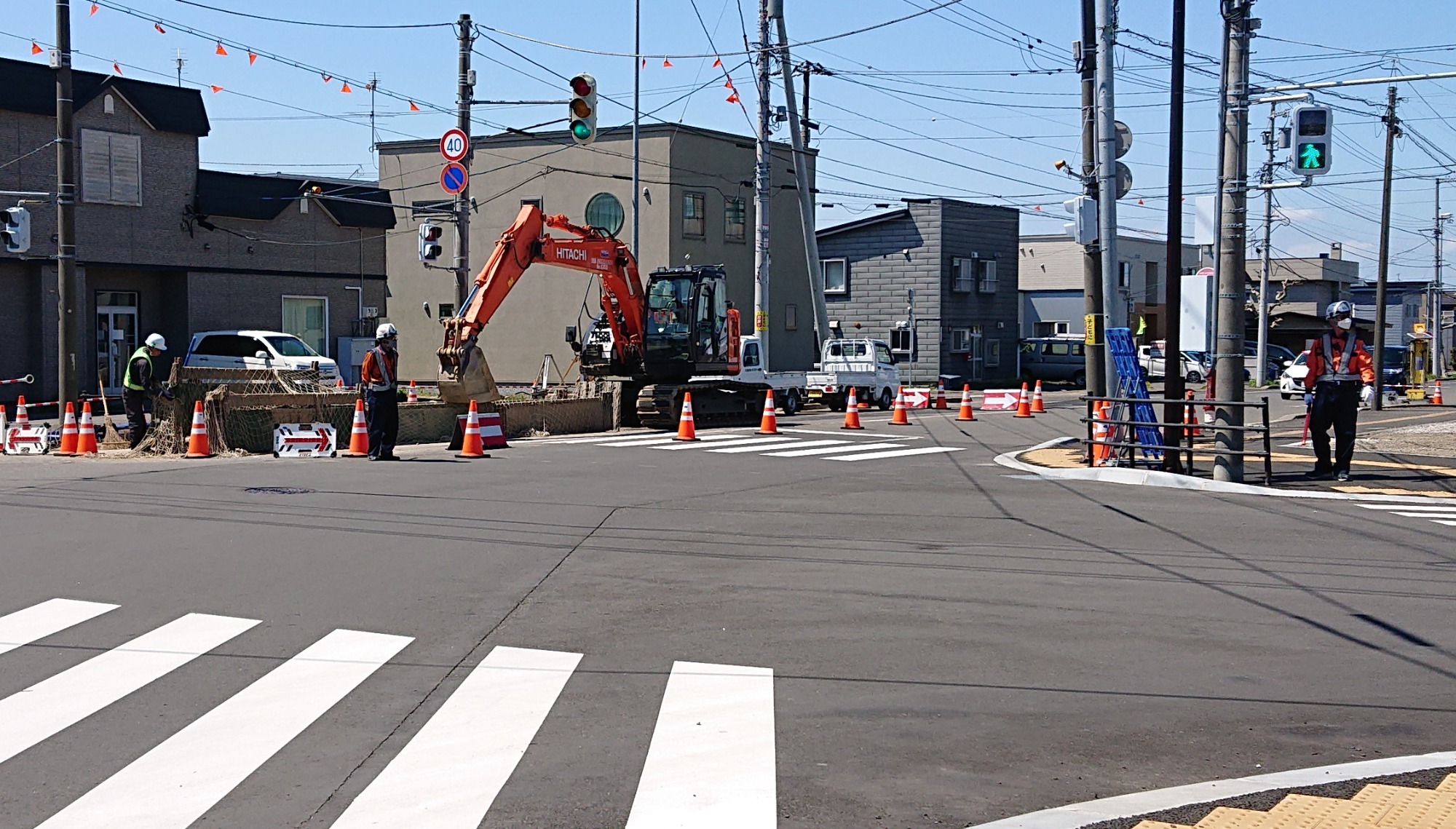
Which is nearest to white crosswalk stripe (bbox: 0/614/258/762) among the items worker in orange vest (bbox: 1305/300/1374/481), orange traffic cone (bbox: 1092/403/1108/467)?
orange traffic cone (bbox: 1092/403/1108/467)

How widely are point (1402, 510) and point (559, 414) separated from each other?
1630 centimetres

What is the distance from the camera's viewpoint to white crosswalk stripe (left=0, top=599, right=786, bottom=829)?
536 cm

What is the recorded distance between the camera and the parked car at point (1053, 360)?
5681 centimetres

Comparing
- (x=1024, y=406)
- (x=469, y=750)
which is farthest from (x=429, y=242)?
(x=469, y=750)

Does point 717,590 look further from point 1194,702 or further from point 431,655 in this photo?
point 1194,702

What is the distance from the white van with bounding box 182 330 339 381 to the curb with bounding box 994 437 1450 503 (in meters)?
19.5

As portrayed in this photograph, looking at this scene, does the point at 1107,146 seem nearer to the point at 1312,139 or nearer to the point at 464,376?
the point at 1312,139

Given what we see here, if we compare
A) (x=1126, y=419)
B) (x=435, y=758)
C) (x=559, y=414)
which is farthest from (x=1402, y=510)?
(x=559, y=414)

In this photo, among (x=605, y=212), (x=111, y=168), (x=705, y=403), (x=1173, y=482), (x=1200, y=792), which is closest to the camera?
(x=1200, y=792)

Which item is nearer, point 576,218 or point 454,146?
point 454,146

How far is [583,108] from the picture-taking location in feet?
74.5

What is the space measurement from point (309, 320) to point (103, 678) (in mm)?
33440

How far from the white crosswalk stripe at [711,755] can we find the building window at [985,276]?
51.8 m

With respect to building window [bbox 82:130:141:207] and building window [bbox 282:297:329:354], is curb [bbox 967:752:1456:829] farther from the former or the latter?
building window [bbox 282:297:329:354]
